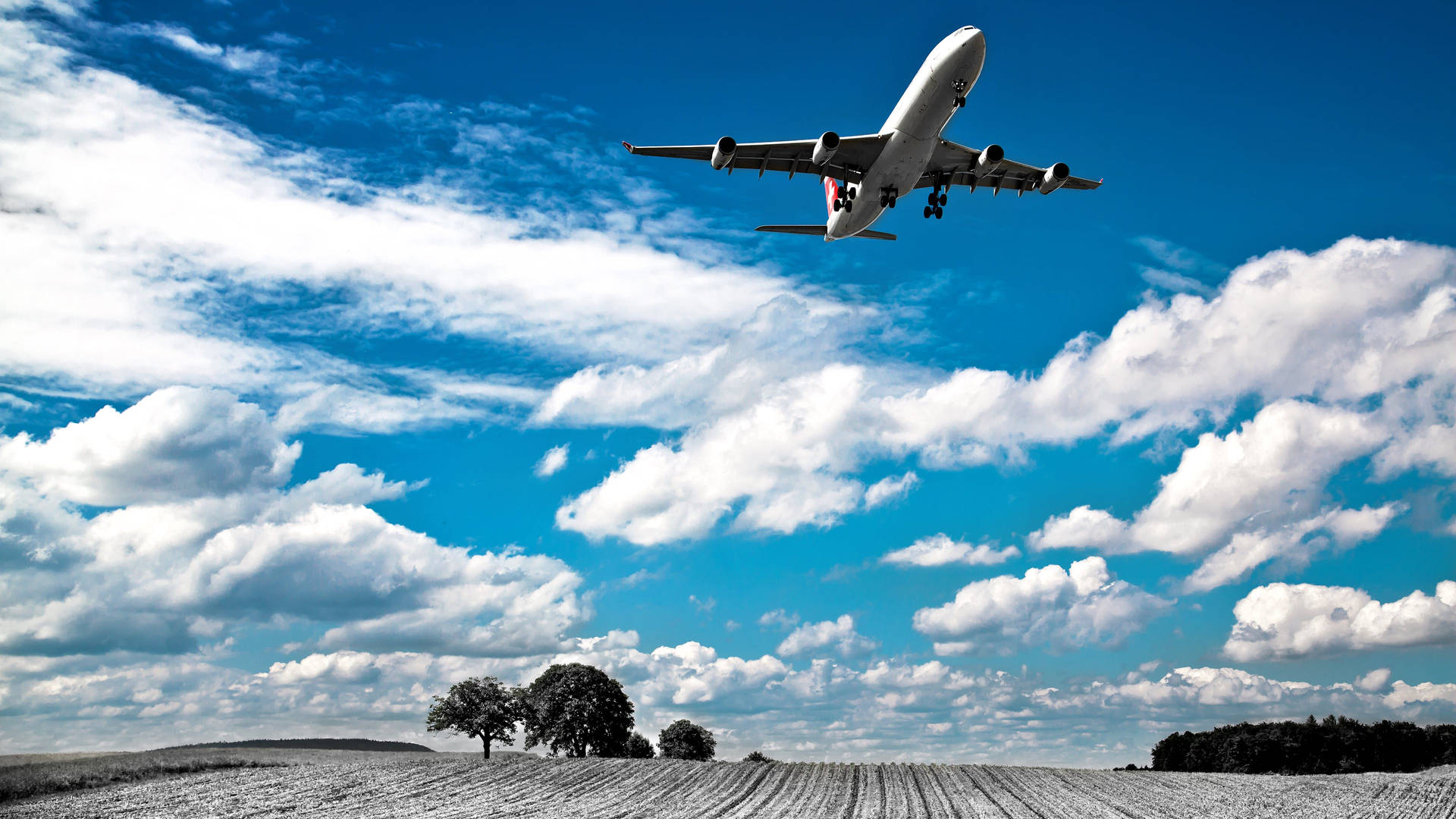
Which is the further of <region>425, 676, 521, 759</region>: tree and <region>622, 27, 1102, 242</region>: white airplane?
<region>425, 676, 521, 759</region>: tree

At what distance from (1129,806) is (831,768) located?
23232mm

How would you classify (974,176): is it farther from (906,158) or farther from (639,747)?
(639,747)

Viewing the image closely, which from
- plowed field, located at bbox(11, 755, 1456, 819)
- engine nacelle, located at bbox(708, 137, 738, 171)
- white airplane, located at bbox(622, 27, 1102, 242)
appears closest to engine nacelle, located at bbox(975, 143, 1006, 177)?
white airplane, located at bbox(622, 27, 1102, 242)

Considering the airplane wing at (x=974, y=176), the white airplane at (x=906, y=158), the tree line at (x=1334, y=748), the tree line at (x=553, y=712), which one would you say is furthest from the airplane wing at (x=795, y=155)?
the tree line at (x=1334, y=748)

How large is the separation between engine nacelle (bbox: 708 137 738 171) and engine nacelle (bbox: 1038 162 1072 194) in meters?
15.5

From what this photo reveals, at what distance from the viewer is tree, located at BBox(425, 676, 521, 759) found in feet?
297

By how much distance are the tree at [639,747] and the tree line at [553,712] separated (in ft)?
8.28

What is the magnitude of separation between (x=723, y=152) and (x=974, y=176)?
44.9 feet

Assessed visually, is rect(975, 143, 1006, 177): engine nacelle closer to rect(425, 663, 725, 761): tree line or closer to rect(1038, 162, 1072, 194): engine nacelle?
rect(1038, 162, 1072, 194): engine nacelle

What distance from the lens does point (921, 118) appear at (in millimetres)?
37625

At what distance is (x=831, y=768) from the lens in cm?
7256

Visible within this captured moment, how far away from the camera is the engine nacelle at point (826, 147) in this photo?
40.6m

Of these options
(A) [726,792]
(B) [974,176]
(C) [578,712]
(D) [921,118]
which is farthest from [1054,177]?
(C) [578,712]

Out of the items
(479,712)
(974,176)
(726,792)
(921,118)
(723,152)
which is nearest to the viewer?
(921,118)
